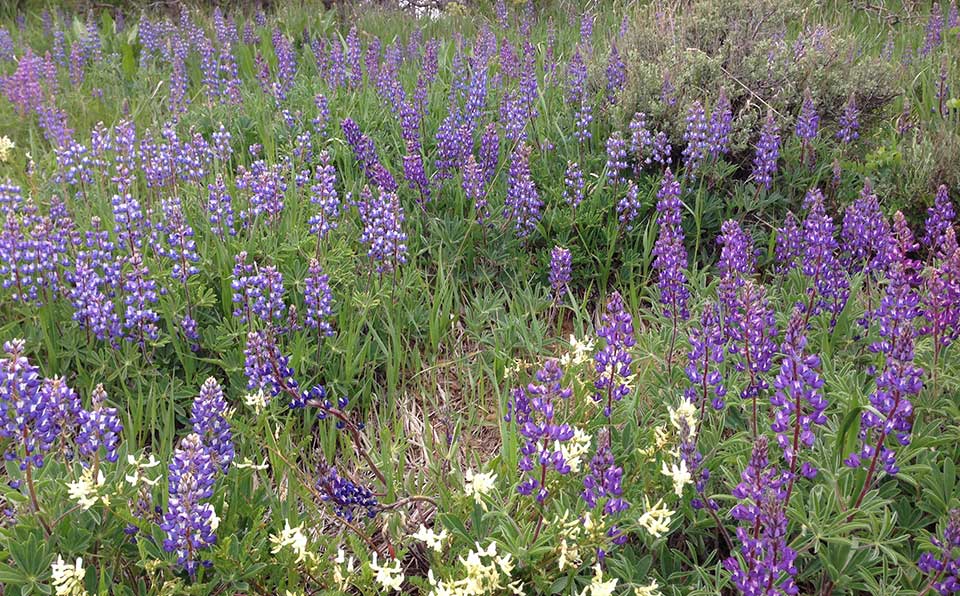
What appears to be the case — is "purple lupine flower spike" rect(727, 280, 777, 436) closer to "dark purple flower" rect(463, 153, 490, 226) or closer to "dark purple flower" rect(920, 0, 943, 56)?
"dark purple flower" rect(463, 153, 490, 226)

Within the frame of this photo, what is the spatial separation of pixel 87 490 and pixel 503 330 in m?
1.85

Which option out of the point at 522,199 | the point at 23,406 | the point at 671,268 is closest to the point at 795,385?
the point at 671,268

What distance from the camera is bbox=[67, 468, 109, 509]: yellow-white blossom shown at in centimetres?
212

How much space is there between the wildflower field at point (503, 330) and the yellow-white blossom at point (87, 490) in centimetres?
4

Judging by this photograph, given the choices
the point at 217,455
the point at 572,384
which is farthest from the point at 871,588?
the point at 217,455

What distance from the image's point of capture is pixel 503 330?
3.57m

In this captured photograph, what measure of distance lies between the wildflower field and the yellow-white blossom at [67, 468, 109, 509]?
0.04 m

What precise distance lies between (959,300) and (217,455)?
2.23 metres

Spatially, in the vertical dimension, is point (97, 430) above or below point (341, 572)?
above

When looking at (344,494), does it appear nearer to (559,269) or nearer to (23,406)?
(23,406)

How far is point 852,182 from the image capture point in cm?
423

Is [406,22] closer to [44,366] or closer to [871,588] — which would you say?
[44,366]

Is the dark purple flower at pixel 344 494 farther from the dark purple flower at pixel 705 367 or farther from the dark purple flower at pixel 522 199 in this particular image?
the dark purple flower at pixel 522 199

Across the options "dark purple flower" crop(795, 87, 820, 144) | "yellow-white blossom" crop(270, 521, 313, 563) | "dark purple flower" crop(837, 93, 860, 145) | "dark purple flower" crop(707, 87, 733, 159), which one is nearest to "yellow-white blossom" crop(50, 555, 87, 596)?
"yellow-white blossom" crop(270, 521, 313, 563)
